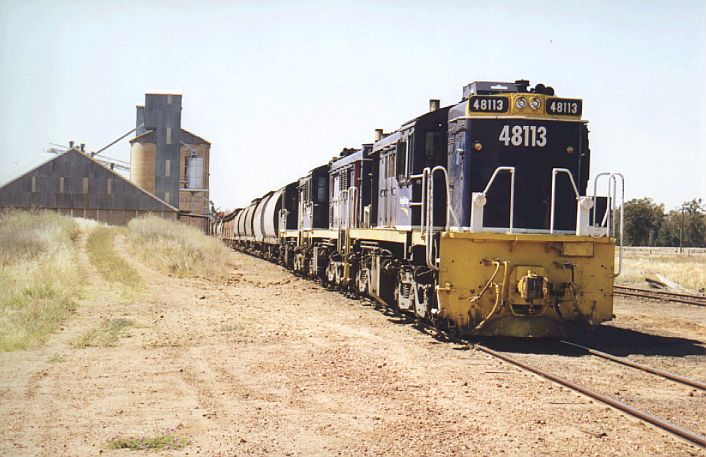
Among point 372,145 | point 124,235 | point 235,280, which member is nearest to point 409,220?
point 372,145

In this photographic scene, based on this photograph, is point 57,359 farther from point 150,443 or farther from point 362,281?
point 362,281

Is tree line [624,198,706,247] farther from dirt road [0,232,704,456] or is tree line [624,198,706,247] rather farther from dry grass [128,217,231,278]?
dirt road [0,232,704,456]

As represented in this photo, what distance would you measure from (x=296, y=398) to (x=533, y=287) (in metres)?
4.21

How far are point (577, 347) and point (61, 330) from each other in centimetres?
777

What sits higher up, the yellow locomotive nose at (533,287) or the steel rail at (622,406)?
the yellow locomotive nose at (533,287)

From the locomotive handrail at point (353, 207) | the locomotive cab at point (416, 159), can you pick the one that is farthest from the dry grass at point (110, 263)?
the locomotive cab at point (416, 159)

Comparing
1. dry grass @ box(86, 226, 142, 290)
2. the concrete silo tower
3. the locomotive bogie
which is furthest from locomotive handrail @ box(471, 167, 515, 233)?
the concrete silo tower

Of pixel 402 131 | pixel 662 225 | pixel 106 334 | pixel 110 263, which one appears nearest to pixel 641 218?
pixel 662 225

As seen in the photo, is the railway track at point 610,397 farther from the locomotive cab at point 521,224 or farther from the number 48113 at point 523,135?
the number 48113 at point 523,135

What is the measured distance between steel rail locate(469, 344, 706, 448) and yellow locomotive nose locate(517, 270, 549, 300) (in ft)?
3.49

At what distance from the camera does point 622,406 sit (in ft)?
21.4

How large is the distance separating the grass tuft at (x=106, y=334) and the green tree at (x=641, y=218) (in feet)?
219

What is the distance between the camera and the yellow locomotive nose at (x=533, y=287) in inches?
385

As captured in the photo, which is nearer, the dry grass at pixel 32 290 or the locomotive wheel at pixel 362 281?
the dry grass at pixel 32 290
